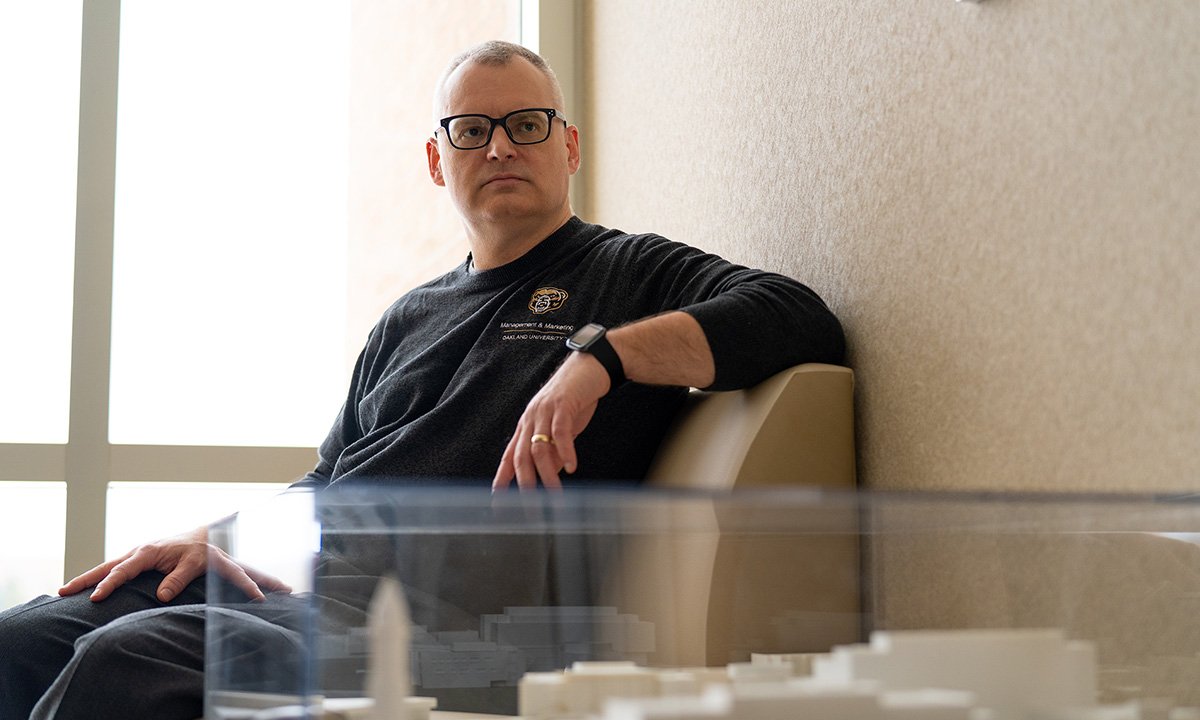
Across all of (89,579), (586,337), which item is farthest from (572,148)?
(89,579)

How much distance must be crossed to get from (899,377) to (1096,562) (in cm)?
74

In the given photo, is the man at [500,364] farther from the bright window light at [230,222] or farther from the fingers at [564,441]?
the bright window light at [230,222]

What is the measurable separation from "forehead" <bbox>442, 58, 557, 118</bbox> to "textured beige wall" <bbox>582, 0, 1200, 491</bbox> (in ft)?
1.25

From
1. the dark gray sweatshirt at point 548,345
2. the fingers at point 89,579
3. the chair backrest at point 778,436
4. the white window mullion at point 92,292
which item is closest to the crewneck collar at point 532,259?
the dark gray sweatshirt at point 548,345

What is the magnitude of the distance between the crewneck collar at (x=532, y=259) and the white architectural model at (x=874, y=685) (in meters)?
1.36

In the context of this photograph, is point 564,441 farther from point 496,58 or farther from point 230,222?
point 230,222

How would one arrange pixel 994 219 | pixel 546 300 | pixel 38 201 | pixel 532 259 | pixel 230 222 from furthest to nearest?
pixel 230 222, pixel 38 201, pixel 532 259, pixel 546 300, pixel 994 219

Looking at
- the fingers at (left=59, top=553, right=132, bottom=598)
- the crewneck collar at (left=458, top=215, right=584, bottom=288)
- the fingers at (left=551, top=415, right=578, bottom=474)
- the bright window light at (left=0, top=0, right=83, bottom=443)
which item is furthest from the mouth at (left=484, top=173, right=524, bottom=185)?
the bright window light at (left=0, top=0, right=83, bottom=443)

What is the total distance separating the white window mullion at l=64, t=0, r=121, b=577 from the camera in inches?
118

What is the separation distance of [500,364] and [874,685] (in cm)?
128

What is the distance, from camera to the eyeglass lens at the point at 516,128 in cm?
212

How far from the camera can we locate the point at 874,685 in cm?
62

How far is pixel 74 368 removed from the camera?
121 inches

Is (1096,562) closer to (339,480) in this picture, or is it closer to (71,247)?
(339,480)
